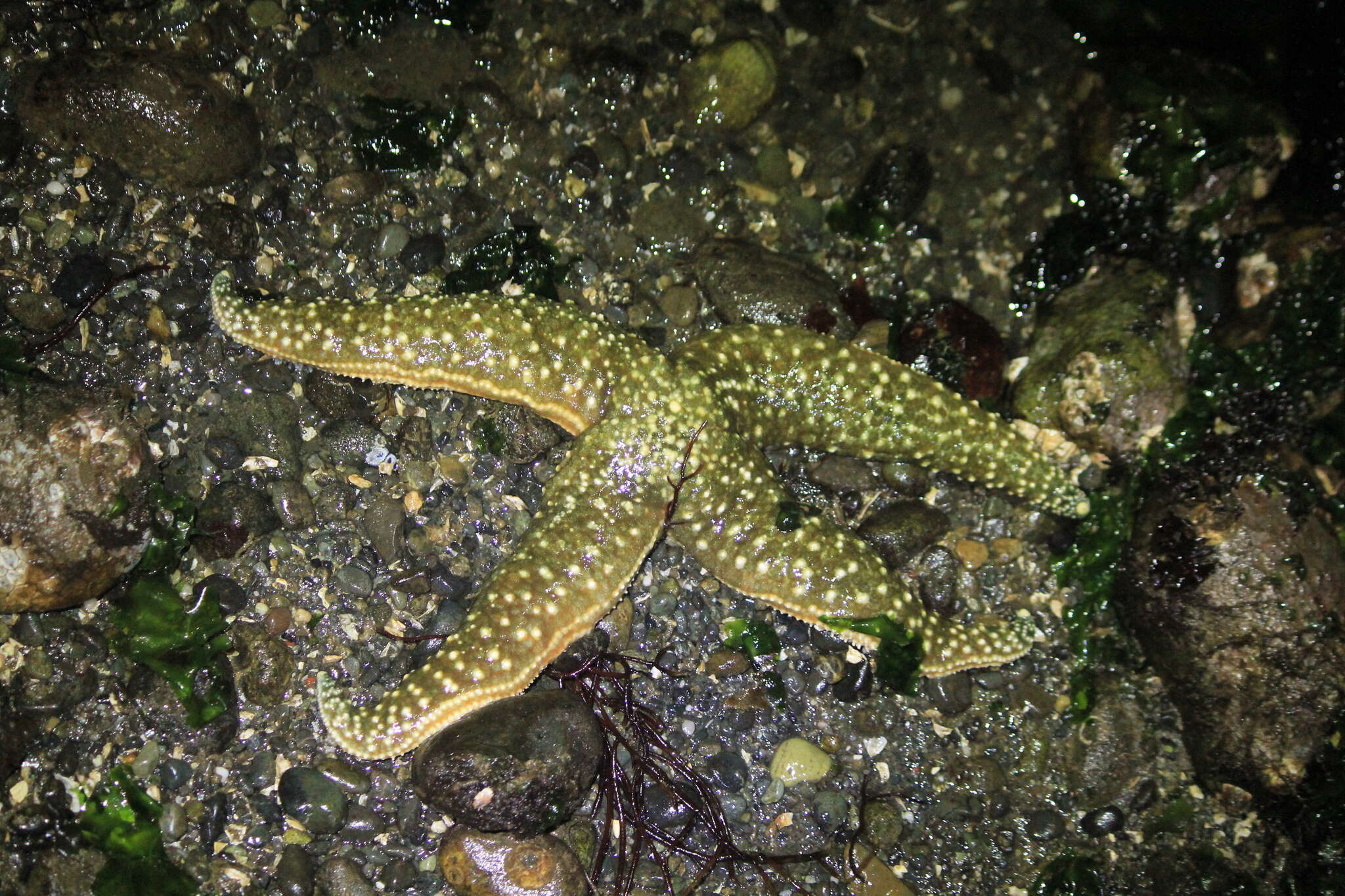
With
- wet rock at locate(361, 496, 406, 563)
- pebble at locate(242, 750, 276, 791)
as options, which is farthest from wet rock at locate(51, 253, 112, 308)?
pebble at locate(242, 750, 276, 791)

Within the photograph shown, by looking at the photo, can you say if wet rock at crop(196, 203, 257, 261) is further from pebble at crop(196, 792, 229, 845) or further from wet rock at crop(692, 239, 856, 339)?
pebble at crop(196, 792, 229, 845)

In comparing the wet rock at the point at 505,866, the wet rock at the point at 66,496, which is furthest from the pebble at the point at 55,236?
the wet rock at the point at 505,866

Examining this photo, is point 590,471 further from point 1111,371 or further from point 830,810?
point 1111,371

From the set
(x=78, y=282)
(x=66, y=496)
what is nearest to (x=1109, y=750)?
(x=66, y=496)

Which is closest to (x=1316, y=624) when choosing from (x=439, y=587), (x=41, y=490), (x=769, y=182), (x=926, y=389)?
(x=926, y=389)

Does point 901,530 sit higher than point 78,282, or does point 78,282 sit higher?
point 901,530

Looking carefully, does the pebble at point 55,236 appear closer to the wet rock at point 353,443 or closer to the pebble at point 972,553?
the wet rock at point 353,443

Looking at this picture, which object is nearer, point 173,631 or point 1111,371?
point 173,631
